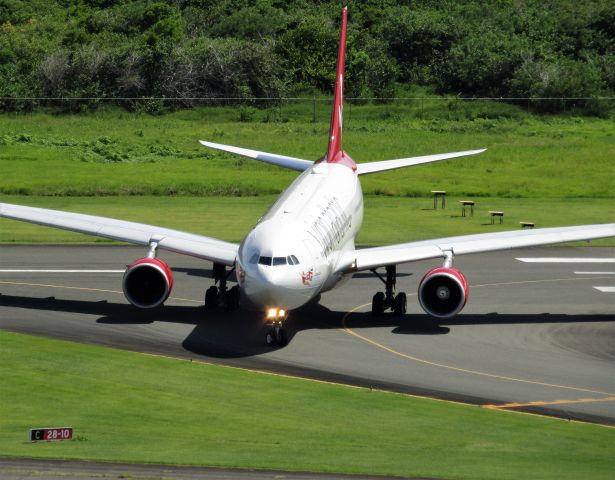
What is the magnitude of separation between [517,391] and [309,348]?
27.5 ft

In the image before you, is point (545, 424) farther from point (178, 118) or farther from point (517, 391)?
point (178, 118)

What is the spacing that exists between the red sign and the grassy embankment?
128 ft

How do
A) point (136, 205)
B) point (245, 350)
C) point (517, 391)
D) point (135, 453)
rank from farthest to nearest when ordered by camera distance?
point (136, 205)
point (245, 350)
point (517, 391)
point (135, 453)

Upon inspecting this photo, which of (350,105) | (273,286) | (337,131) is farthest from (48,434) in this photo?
(350,105)

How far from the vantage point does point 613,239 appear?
72000 millimetres

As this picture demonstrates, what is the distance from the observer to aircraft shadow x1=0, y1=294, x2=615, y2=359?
47188mm

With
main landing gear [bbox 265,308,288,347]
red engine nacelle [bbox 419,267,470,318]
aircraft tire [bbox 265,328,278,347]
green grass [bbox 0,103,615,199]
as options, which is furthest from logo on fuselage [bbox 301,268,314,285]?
green grass [bbox 0,103,615,199]

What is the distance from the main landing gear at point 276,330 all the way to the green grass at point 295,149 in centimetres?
4379

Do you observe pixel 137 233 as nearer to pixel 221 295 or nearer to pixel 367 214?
pixel 221 295

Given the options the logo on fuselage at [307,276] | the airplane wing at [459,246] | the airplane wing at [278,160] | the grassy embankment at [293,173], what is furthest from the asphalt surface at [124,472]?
the grassy embankment at [293,173]

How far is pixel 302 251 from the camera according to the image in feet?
143

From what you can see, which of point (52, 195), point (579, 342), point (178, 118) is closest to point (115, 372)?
point (579, 342)

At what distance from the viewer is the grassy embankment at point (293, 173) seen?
7850 cm

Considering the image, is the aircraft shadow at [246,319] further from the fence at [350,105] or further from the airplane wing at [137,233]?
the fence at [350,105]
